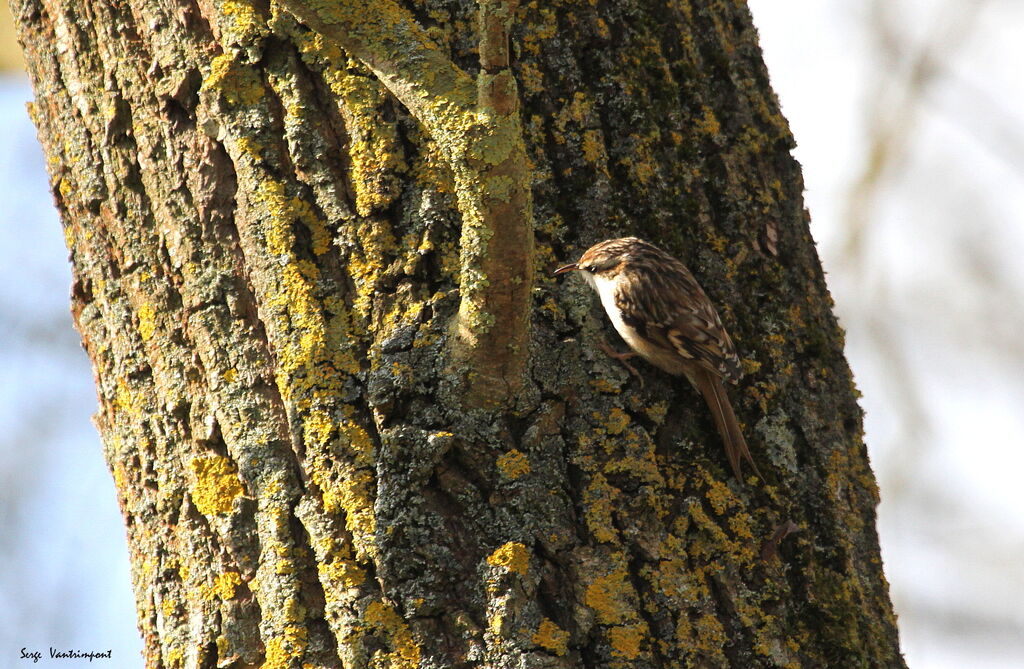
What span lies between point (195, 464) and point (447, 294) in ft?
1.82

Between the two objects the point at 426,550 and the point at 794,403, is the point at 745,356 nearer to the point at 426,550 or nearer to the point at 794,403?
the point at 794,403

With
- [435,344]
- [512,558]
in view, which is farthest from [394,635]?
[435,344]

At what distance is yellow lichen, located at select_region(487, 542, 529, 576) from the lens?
5.35 feet

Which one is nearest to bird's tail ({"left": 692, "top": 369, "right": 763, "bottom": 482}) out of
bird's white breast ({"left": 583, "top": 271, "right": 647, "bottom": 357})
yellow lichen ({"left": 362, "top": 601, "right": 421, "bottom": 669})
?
bird's white breast ({"left": 583, "top": 271, "right": 647, "bottom": 357})

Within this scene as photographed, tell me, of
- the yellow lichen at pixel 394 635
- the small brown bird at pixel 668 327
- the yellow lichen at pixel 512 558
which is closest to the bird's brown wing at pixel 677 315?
the small brown bird at pixel 668 327

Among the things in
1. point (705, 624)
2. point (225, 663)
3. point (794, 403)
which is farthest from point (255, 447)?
point (794, 403)

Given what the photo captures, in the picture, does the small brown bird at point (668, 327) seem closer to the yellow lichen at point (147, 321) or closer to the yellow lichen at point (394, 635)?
the yellow lichen at point (394, 635)

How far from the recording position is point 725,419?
1.90 metres

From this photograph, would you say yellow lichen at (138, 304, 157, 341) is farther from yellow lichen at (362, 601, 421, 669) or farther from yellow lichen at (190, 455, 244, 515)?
yellow lichen at (362, 601, 421, 669)

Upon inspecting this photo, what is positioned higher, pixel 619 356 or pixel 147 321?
pixel 147 321

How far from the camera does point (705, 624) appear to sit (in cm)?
168

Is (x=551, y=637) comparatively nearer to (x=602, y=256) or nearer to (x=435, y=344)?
(x=435, y=344)

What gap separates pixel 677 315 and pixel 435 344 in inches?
31.6

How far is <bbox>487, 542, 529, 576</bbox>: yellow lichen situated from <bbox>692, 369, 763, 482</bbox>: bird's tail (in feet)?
1.44
